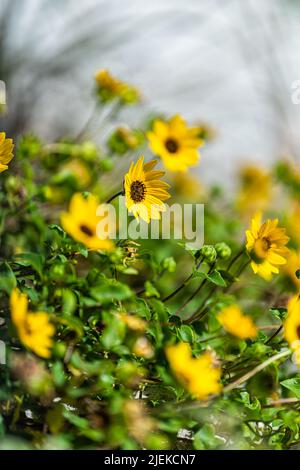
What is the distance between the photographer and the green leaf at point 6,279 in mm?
735

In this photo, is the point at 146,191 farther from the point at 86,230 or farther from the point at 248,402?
the point at 248,402

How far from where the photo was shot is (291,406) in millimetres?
870

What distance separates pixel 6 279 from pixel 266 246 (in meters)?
0.35

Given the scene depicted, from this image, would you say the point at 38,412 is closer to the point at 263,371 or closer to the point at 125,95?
the point at 263,371

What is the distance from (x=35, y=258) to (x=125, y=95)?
0.71m

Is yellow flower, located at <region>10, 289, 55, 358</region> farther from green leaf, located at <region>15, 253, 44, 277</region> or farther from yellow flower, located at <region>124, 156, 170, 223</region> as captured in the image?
yellow flower, located at <region>124, 156, 170, 223</region>

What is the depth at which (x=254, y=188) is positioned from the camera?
1926mm

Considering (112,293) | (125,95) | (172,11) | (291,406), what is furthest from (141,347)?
(172,11)

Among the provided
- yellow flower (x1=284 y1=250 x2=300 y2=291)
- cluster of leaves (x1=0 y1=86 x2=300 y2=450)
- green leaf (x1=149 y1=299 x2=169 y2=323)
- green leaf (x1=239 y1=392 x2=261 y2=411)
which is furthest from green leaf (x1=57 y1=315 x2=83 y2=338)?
yellow flower (x1=284 y1=250 x2=300 y2=291)

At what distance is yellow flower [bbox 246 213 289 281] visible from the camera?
2.93ft

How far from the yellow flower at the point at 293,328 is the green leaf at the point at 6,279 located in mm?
307

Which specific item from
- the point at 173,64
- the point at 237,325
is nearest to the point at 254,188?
the point at 173,64

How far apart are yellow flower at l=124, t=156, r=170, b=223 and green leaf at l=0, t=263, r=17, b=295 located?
181mm

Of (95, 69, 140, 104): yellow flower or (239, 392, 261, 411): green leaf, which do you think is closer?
(239, 392, 261, 411): green leaf
